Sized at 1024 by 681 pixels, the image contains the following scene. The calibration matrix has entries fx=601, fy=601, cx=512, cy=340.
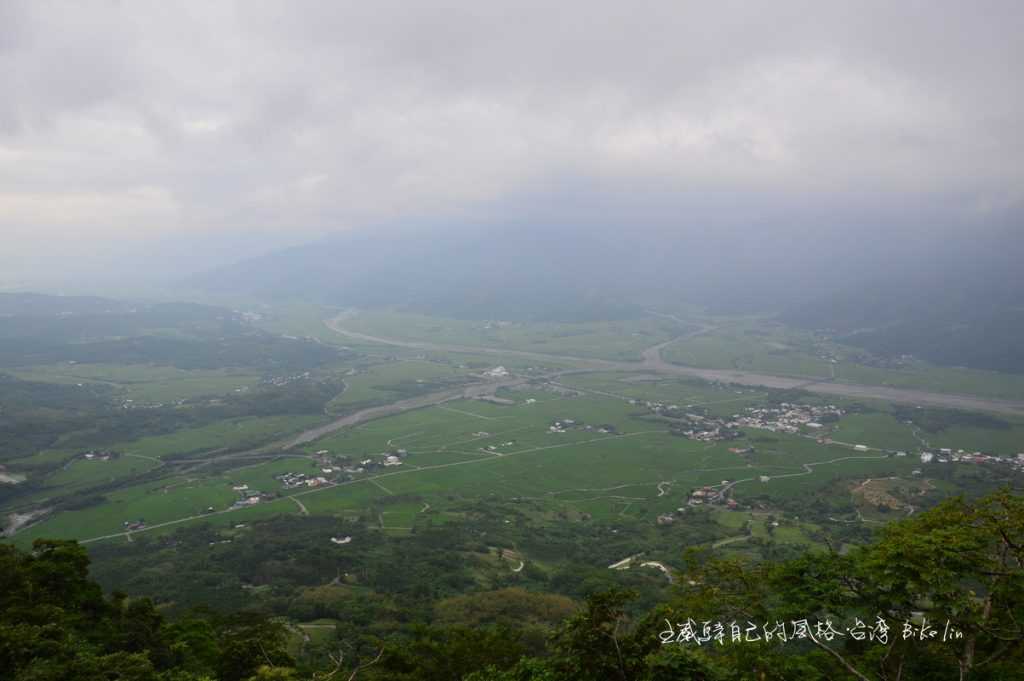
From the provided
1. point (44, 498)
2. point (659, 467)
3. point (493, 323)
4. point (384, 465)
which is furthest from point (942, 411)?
point (493, 323)

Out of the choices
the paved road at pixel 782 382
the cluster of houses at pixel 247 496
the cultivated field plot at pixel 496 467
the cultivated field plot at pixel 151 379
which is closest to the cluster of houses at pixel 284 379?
the cultivated field plot at pixel 151 379

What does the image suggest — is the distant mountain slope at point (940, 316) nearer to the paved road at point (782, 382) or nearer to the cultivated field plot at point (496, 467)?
the paved road at point (782, 382)

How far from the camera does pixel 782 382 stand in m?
97.0

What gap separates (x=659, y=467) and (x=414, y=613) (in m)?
33.8

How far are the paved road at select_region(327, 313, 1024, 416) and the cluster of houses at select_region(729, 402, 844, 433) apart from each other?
12992mm

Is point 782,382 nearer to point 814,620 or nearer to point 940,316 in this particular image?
point 940,316

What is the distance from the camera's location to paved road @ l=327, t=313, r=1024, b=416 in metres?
82.5

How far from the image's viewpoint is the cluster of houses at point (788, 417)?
6956 cm

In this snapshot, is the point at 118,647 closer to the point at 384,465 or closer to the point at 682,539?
the point at 682,539

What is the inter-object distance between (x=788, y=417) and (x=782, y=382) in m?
25.5

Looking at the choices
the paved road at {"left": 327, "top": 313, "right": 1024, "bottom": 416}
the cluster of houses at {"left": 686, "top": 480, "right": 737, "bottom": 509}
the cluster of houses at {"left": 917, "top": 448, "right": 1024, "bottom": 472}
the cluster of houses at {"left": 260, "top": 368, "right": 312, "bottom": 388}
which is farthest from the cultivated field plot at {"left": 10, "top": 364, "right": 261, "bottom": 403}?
the cluster of houses at {"left": 917, "top": 448, "right": 1024, "bottom": 472}

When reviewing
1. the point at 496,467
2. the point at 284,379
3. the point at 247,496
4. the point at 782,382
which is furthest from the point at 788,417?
the point at 284,379

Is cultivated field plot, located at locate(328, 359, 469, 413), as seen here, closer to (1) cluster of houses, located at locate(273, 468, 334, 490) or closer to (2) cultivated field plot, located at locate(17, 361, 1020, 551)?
(2) cultivated field plot, located at locate(17, 361, 1020, 551)

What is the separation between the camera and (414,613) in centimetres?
2792
